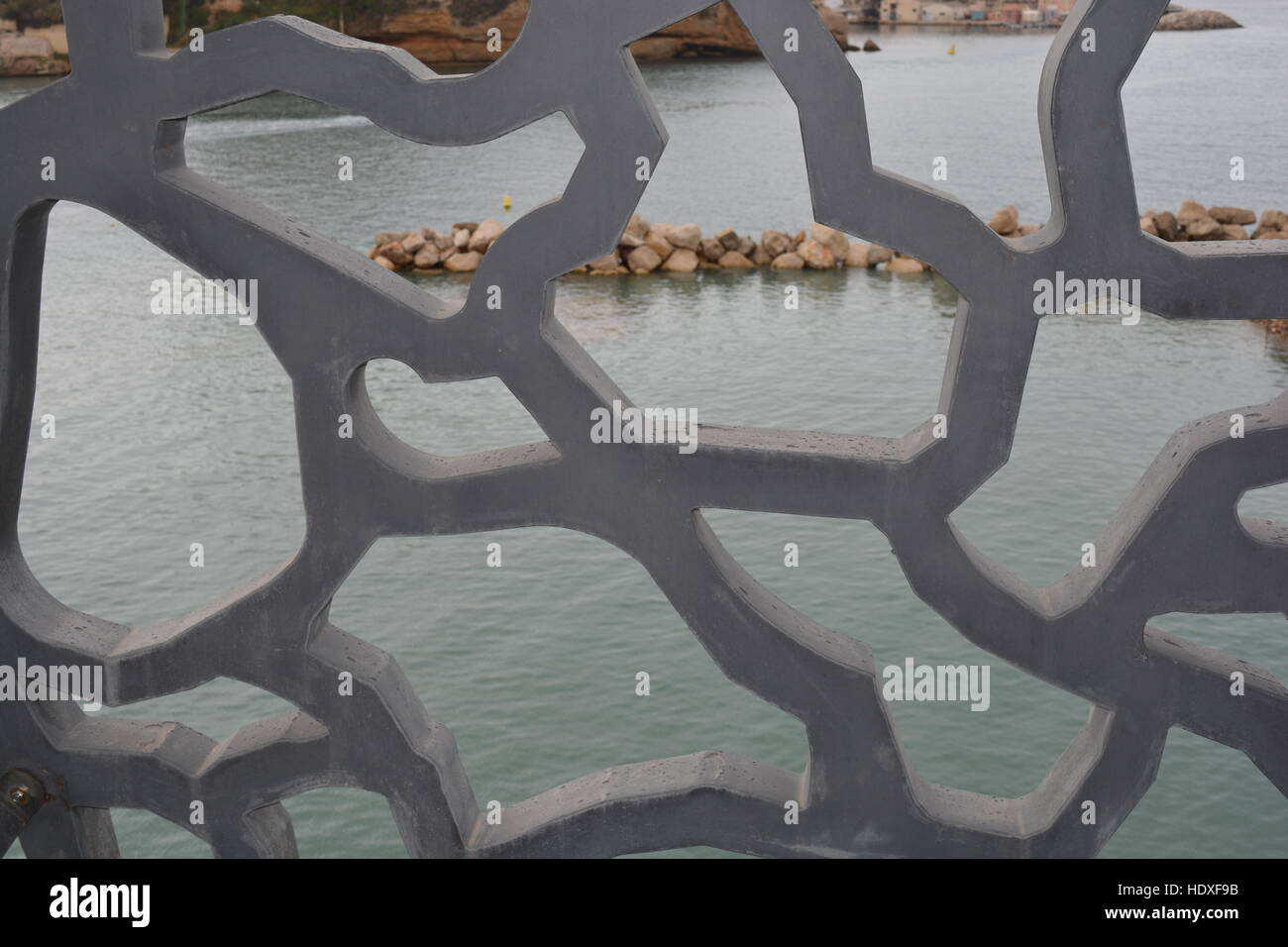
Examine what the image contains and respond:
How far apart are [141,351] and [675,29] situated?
29131mm

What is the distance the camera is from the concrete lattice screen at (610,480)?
2689 mm

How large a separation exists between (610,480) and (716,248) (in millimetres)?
10918

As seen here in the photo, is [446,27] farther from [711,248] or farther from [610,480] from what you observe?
[610,480]

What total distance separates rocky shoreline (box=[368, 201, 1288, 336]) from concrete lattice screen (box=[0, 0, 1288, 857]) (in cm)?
1035

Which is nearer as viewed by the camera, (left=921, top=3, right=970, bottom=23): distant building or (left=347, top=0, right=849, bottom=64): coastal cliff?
(left=347, top=0, right=849, bottom=64): coastal cliff

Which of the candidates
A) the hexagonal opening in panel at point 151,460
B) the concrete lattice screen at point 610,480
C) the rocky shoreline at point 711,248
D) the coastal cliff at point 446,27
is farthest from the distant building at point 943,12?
the concrete lattice screen at point 610,480

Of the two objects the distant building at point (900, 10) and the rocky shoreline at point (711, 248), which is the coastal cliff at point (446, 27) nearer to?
the rocky shoreline at point (711, 248)

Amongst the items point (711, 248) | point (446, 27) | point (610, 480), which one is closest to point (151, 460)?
point (610, 480)

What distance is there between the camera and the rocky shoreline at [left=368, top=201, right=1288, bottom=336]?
1333 cm

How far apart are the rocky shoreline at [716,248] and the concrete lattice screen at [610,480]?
10.3 metres

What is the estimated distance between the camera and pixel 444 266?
13.5 metres

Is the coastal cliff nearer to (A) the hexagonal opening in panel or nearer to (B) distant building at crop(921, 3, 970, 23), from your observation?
(A) the hexagonal opening in panel

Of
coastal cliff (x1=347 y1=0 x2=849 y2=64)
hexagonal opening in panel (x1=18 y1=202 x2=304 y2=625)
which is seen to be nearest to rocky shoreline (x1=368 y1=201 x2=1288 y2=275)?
hexagonal opening in panel (x1=18 y1=202 x2=304 y2=625)

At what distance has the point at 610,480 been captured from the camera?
2.88 metres
